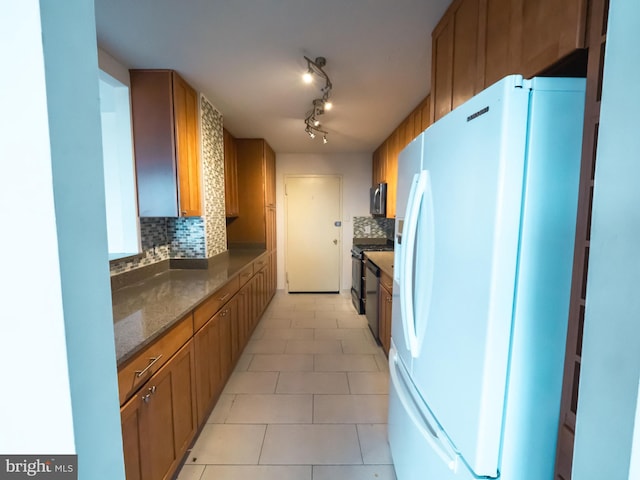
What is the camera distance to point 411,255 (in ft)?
3.55

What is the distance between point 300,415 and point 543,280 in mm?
1741

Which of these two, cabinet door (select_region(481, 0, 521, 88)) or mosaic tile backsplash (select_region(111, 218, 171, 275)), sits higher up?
cabinet door (select_region(481, 0, 521, 88))

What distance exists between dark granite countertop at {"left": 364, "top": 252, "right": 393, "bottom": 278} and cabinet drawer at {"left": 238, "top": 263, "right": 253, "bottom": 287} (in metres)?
1.31

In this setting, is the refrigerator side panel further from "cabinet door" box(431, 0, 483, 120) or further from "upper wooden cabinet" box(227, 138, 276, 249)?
"upper wooden cabinet" box(227, 138, 276, 249)

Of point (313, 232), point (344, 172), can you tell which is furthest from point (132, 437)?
point (344, 172)

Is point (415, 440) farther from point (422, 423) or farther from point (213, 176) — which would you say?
point (213, 176)

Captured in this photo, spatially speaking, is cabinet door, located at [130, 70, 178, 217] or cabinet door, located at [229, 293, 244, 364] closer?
cabinet door, located at [130, 70, 178, 217]

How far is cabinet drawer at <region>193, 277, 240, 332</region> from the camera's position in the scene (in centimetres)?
162

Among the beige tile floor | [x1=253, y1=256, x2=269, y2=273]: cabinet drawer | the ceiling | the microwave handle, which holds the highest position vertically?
the ceiling

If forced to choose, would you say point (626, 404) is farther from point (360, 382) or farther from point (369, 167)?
point (369, 167)

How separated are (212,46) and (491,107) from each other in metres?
1.68

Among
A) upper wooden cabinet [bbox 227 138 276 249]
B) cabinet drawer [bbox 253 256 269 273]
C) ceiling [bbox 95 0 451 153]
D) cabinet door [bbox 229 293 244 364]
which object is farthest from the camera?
upper wooden cabinet [bbox 227 138 276 249]

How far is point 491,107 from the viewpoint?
693 millimetres

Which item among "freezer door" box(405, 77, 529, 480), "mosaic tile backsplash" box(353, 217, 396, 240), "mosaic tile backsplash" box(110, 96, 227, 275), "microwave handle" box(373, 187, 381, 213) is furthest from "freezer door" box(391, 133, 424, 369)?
"mosaic tile backsplash" box(353, 217, 396, 240)
